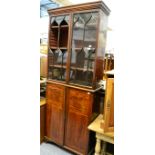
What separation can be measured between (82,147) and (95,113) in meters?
0.48

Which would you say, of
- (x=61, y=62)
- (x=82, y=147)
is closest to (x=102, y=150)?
(x=82, y=147)

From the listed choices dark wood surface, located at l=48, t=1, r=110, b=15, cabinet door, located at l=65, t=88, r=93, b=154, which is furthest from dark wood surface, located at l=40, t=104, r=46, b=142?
dark wood surface, located at l=48, t=1, r=110, b=15

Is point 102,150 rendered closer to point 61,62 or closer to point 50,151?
point 50,151

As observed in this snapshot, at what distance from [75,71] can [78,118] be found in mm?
627

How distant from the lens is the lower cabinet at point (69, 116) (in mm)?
1926

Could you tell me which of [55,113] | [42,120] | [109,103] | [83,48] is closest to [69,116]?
[55,113]

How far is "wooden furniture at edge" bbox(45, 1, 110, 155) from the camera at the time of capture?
185 centimetres

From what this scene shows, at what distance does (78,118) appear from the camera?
199 centimetres

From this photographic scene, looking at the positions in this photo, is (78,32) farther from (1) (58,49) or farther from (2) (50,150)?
(2) (50,150)

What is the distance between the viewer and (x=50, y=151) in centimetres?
222

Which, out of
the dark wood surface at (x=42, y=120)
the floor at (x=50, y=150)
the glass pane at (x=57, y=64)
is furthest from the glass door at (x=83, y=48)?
the floor at (x=50, y=150)

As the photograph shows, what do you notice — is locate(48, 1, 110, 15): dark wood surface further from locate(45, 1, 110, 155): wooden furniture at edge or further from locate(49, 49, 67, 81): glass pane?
locate(49, 49, 67, 81): glass pane
